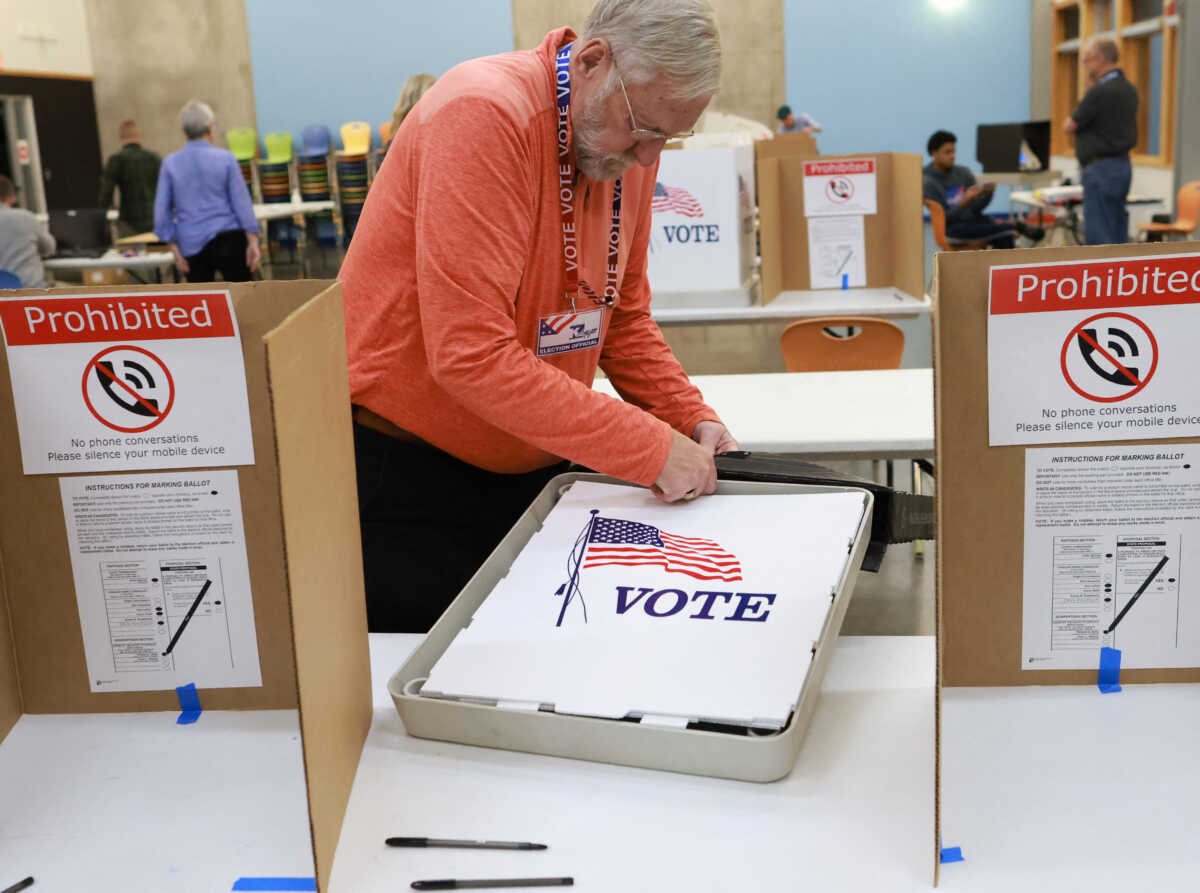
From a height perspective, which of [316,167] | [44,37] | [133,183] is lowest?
[133,183]

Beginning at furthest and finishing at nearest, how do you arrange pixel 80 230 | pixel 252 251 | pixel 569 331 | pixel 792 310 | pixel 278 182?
1. pixel 278 182
2. pixel 80 230
3. pixel 252 251
4. pixel 792 310
5. pixel 569 331

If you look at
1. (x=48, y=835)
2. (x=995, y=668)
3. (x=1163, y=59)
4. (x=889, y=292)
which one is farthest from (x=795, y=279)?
(x=1163, y=59)

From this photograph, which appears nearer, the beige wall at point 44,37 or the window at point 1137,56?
the window at point 1137,56

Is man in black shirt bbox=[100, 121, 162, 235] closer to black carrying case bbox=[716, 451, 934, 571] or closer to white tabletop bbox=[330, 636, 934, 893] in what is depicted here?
black carrying case bbox=[716, 451, 934, 571]

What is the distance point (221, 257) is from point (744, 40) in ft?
22.0

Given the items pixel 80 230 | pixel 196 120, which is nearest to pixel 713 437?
pixel 196 120

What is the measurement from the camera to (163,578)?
991 mm

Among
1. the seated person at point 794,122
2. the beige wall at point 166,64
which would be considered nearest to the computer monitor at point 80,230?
the beige wall at point 166,64

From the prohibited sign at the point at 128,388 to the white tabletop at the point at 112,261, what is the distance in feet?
21.2

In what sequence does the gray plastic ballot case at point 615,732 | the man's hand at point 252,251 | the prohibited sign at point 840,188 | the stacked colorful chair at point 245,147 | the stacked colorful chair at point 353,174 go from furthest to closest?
the stacked colorful chair at point 245,147
the stacked colorful chair at point 353,174
the man's hand at point 252,251
the prohibited sign at point 840,188
the gray plastic ballot case at point 615,732

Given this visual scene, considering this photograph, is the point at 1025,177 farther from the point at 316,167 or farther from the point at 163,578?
the point at 163,578

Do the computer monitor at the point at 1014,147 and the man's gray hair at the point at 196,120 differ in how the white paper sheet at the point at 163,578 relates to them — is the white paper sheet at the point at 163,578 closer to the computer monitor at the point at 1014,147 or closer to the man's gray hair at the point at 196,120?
the man's gray hair at the point at 196,120

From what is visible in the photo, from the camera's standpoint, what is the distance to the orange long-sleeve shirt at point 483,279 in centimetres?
126

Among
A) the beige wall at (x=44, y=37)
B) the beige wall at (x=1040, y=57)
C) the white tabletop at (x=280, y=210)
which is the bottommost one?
the white tabletop at (x=280, y=210)
